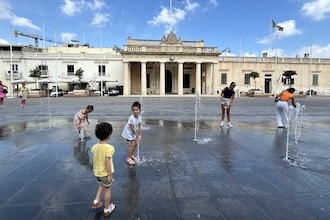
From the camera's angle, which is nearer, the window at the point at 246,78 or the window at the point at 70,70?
the window at the point at 70,70

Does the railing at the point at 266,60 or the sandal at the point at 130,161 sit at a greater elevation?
the railing at the point at 266,60

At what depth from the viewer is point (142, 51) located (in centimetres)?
4241

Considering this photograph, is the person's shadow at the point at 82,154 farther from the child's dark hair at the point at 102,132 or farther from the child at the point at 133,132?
the child's dark hair at the point at 102,132

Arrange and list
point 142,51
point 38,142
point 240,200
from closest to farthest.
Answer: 1. point 240,200
2. point 38,142
3. point 142,51

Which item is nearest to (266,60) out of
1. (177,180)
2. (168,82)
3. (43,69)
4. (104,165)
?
(168,82)

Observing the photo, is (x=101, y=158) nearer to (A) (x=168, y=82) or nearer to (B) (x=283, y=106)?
(B) (x=283, y=106)

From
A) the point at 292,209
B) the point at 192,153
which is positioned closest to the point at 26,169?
the point at 192,153

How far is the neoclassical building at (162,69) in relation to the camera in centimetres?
4341

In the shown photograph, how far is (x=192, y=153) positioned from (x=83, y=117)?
3.23 meters

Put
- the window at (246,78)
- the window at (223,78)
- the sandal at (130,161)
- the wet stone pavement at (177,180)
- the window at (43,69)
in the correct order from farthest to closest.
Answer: the window at (246,78) < the window at (223,78) < the window at (43,69) < the sandal at (130,161) < the wet stone pavement at (177,180)

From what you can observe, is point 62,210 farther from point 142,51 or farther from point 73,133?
point 142,51

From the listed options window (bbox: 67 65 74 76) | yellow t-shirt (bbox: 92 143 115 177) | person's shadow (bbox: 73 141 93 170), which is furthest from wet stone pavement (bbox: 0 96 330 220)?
window (bbox: 67 65 74 76)

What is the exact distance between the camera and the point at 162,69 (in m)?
43.4

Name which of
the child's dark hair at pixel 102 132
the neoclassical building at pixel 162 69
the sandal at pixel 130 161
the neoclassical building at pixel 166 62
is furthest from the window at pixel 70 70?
the child's dark hair at pixel 102 132
